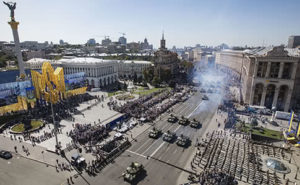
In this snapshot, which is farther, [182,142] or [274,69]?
[274,69]

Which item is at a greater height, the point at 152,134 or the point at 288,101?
the point at 288,101

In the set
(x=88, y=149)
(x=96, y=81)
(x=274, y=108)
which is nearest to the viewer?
(x=88, y=149)

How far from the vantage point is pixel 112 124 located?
44.5m

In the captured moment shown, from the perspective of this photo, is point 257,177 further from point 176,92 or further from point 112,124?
point 176,92

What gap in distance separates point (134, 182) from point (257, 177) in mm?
18601

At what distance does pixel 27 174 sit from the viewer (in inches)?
1067

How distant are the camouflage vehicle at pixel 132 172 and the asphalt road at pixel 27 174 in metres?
9.02

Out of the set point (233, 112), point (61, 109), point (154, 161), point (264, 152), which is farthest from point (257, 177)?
point (61, 109)

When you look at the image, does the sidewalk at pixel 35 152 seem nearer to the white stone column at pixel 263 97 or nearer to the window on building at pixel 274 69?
the white stone column at pixel 263 97

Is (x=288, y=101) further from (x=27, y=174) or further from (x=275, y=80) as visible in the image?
(x=27, y=174)

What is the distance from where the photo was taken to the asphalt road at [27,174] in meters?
25.5

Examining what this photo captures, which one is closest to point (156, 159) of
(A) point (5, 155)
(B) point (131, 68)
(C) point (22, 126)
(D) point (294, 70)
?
(A) point (5, 155)

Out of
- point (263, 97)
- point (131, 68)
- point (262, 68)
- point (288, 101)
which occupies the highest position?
point (262, 68)

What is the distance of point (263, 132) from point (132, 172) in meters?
33.7
